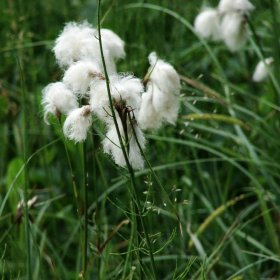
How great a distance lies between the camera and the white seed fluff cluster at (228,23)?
2.12 meters

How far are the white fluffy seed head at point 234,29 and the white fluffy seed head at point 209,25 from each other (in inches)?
3.9

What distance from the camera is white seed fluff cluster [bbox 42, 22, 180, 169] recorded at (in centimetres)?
122

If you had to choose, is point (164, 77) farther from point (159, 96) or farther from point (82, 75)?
point (82, 75)

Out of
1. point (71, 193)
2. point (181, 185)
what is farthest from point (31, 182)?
point (181, 185)

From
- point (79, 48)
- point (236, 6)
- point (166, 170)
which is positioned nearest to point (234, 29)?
point (236, 6)

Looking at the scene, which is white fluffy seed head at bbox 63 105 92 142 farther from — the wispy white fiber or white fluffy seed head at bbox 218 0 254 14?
white fluffy seed head at bbox 218 0 254 14

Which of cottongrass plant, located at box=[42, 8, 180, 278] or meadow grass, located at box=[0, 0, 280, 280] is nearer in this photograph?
cottongrass plant, located at box=[42, 8, 180, 278]

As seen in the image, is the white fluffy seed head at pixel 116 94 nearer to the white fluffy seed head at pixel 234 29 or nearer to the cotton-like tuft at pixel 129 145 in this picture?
the cotton-like tuft at pixel 129 145

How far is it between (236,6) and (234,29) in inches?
5.2

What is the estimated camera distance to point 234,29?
87.5 inches

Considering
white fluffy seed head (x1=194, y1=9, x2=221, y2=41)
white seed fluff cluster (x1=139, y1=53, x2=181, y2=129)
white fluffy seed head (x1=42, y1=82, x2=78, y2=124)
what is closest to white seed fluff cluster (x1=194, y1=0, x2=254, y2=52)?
white fluffy seed head (x1=194, y1=9, x2=221, y2=41)

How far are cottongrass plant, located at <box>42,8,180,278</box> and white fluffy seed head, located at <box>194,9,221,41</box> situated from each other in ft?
2.73

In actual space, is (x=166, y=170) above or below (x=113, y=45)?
below

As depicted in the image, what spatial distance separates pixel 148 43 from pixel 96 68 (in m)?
1.65
